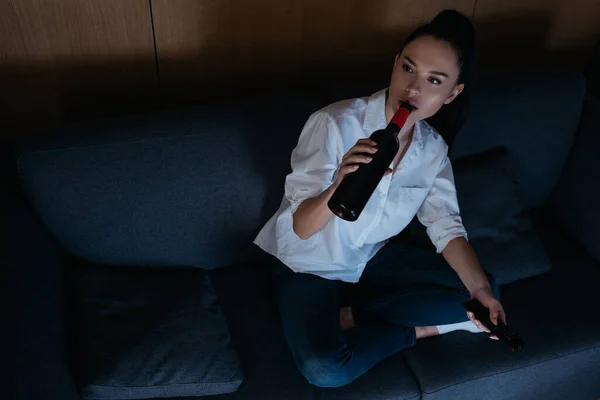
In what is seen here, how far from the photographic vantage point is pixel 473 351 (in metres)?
1.41

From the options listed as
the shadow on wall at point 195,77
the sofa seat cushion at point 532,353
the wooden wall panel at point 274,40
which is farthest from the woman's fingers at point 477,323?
the wooden wall panel at point 274,40

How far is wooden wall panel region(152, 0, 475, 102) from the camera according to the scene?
1.53 m

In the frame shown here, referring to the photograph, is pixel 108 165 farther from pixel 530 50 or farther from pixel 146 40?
pixel 530 50

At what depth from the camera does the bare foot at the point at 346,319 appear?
144cm

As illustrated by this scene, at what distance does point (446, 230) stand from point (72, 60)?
42.6 inches

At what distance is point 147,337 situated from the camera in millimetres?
1259

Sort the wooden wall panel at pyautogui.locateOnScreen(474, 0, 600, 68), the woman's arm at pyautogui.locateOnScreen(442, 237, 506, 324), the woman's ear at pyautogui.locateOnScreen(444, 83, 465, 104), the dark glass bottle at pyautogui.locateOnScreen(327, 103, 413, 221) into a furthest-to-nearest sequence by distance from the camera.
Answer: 1. the wooden wall panel at pyautogui.locateOnScreen(474, 0, 600, 68)
2. the woman's arm at pyautogui.locateOnScreen(442, 237, 506, 324)
3. the woman's ear at pyautogui.locateOnScreen(444, 83, 465, 104)
4. the dark glass bottle at pyautogui.locateOnScreen(327, 103, 413, 221)

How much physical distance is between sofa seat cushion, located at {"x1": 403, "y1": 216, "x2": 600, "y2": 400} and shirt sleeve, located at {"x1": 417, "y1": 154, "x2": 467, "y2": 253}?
0.89 feet

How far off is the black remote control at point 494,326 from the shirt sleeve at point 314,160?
47cm

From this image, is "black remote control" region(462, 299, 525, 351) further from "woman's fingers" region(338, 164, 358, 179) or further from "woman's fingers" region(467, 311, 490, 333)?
"woman's fingers" region(338, 164, 358, 179)

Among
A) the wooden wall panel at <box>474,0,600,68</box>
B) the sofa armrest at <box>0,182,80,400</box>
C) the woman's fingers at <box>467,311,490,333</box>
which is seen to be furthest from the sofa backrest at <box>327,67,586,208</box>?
the sofa armrest at <box>0,182,80,400</box>

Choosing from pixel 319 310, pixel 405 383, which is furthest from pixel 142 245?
pixel 405 383

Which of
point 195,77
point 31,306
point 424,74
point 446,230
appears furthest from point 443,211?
point 31,306

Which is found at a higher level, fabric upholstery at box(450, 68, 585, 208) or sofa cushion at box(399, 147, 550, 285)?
fabric upholstery at box(450, 68, 585, 208)
